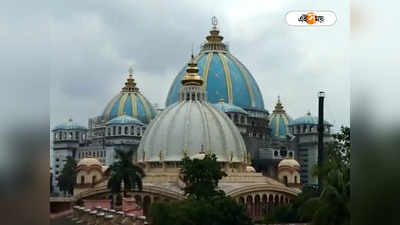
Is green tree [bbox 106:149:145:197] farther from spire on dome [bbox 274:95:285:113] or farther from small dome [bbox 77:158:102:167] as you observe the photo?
spire on dome [bbox 274:95:285:113]

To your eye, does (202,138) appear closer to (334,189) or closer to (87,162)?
(87,162)

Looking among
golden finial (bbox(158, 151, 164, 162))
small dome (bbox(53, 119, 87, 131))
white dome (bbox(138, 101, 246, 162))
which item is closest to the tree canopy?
small dome (bbox(53, 119, 87, 131))

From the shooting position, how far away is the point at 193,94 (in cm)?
951

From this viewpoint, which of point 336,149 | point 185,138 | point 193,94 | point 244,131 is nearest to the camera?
point 336,149

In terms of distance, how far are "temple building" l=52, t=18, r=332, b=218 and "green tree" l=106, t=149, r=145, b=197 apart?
7 centimetres

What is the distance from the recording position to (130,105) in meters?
5.82

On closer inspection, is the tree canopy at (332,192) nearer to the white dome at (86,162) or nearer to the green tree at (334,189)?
the green tree at (334,189)

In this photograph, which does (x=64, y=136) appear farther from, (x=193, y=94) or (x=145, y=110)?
(x=193, y=94)

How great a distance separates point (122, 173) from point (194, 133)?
15.6 feet

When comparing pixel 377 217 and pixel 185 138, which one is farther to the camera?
pixel 185 138

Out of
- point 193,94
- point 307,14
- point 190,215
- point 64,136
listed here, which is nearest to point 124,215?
point 190,215

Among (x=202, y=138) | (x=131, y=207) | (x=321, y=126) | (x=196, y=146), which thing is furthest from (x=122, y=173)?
(x=202, y=138)

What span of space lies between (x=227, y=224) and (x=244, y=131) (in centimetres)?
841

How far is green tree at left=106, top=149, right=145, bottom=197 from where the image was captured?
518 cm
